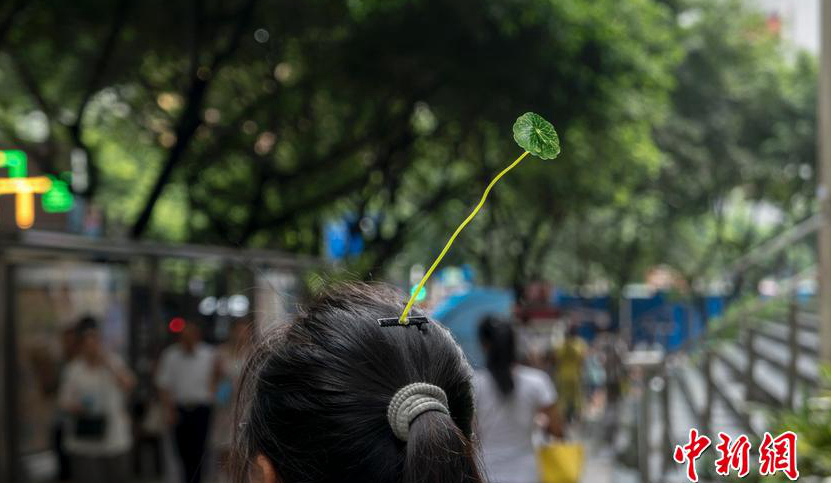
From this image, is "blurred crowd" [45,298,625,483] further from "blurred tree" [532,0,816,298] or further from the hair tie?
"blurred tree" [532,0,816,298]

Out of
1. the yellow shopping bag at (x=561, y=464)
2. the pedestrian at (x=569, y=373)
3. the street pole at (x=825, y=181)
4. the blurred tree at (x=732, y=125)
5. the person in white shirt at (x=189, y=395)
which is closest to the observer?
the yellow shopping bag at (x=561, y=464)

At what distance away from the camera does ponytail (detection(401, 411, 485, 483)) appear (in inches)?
56.7

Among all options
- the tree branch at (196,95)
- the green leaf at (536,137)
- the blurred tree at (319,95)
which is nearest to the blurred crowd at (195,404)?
the green leaf at (536,137)

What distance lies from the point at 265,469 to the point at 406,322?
0.29 meters

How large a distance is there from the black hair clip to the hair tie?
10 cm

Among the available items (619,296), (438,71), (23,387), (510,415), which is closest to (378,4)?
(438,71)

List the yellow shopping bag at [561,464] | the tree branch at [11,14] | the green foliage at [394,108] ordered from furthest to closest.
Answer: the green foliage at [394,108]
the tree branch at [11,14]
the yellow shopping bag at [561,464]

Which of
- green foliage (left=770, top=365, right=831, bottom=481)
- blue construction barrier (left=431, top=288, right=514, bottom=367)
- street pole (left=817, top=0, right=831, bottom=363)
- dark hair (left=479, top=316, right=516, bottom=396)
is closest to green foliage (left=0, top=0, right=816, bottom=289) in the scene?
blue construction barrier (left=431, top=288, right=514, bottom=367)

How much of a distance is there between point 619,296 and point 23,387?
82.4 feet

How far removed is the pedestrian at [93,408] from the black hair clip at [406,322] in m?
7.00

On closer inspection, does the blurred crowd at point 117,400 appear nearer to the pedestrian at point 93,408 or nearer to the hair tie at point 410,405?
the pedestrian at point 93,408

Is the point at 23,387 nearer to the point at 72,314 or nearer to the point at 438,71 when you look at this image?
the point at 72,314

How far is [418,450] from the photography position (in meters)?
1.44

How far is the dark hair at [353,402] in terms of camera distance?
1481 mm
